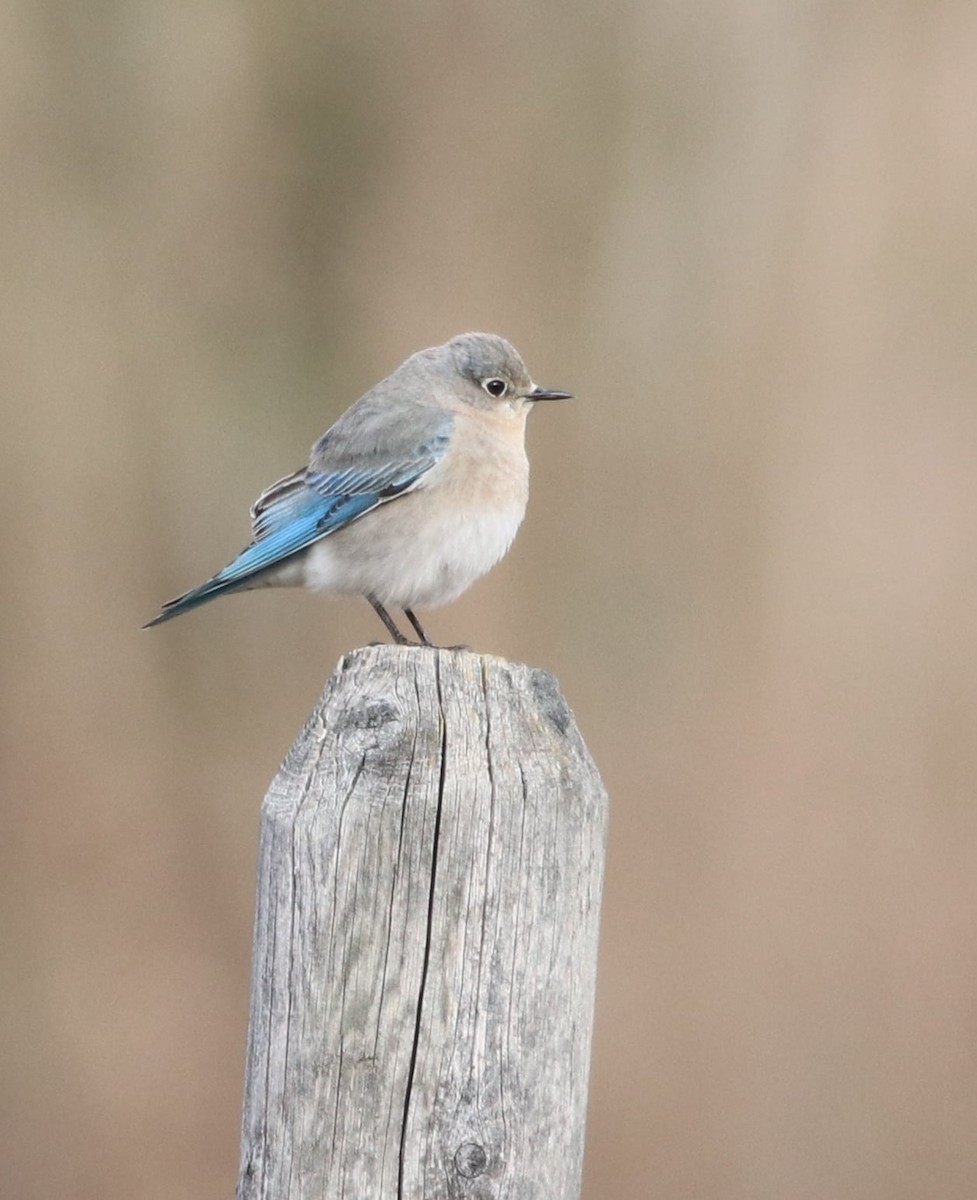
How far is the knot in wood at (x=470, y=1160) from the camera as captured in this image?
2535mm

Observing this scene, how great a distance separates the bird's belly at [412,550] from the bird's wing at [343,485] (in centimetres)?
6

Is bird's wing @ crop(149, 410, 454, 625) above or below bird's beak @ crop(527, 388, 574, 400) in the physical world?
below

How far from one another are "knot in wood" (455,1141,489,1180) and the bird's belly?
2.63m

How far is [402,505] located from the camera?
5082mm

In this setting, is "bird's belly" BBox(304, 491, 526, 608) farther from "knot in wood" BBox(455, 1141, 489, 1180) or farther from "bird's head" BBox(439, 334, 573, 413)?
"knot in wood" BBox(455, 1141, 489, 1180)

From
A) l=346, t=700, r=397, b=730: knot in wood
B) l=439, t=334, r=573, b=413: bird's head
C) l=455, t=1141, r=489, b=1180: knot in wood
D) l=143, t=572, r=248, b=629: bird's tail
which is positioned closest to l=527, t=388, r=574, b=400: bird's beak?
l=439, t=334, r=573, b=413: bird's head

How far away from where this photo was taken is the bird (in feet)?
16.5

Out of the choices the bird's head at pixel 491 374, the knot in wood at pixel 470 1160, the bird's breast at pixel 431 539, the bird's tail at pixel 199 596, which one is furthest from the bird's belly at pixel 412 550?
the knot in wood at pixel 470 1160

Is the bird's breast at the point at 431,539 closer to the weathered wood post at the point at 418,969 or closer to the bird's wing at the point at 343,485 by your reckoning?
the bird's wing at the point at 343,485

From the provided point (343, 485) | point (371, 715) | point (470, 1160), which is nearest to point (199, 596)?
point (343, 485)

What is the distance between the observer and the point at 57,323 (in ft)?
22.0

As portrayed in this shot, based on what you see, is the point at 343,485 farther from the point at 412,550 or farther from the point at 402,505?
the point at 412,550

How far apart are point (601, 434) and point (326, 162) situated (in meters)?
1.52

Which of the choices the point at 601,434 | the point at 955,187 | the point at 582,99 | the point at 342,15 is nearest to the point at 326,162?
the point at 342,15
